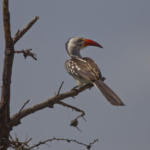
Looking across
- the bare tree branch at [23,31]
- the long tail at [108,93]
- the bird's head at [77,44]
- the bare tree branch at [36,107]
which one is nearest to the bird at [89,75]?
the long tail at [108,93]

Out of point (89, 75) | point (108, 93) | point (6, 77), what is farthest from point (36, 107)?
point (89, 75)

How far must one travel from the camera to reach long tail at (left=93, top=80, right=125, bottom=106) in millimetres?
4666

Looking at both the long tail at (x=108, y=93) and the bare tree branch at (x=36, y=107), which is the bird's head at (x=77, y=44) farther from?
the bare tree branch at (x=36, y=107)

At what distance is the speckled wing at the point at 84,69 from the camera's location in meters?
5.37

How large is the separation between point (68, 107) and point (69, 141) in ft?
2.16

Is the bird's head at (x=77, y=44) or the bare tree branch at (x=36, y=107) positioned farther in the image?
the bird's head at (x=77, y=44)

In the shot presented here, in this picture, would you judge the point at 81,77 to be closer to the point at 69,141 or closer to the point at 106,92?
the point at 106,92

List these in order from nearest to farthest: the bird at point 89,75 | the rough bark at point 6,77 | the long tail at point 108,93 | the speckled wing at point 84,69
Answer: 1. the rough bark at point 6,77
2. the long tail at point 108,93
3. the bird at point 89,75
4. the speckled wing at point 84,69

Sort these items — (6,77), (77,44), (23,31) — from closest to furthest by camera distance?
(6,77)
(23,31)
(77,44)

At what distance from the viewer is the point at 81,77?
546 centimetres

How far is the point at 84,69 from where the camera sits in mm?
5613

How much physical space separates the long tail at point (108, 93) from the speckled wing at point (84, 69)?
0.52 feet

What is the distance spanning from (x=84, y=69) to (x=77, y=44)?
1764 mm

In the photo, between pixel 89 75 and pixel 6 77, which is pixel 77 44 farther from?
pixel 6 77
